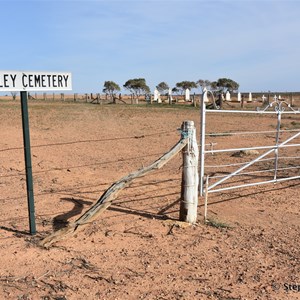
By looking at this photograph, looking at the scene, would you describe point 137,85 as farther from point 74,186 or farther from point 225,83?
point 74,186

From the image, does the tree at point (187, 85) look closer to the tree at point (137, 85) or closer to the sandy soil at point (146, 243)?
the tree at point (137, 85)

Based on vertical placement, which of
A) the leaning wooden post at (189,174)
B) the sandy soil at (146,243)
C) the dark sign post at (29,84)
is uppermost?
the dark sign post at (29,84)

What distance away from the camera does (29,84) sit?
398 centimetres

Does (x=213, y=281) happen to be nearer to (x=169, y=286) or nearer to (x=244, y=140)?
(x=169, y=286)

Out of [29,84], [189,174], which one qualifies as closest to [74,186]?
[189,174]

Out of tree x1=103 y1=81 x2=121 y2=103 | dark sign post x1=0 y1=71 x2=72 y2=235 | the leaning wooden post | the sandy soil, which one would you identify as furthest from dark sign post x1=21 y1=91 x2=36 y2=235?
tree x1=103 y1=81 x2=121 y2=103

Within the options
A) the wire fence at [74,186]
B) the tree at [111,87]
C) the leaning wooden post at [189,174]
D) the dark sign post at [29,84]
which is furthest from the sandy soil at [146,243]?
the tree at [111,87]

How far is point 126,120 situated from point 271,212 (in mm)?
13745

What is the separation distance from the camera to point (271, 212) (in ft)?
17.3

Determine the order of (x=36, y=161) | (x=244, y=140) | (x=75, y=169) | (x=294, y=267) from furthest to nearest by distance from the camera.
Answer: (x=244, y=140) → (x=36, y=161) → (x=75, y=169) → (x=294, y=267)

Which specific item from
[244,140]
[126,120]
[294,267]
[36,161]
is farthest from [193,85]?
[294,267]

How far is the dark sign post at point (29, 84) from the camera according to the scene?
12.7 ft

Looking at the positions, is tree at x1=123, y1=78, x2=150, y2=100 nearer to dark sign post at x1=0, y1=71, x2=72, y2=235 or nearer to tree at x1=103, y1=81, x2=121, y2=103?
tree at x1=103, y1=81, x2=121, y2=103

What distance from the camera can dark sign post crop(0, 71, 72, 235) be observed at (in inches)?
153
